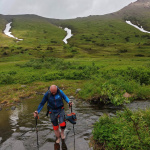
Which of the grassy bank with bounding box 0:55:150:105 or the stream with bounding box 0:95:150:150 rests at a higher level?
the grassy bank with bounding box 0:55:150:105

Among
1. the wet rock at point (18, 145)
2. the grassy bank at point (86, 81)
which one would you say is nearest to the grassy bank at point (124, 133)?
the wet rock at point (18, 145)

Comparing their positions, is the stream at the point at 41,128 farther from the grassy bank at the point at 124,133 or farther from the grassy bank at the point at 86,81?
the grassy bank at the point at 86,81

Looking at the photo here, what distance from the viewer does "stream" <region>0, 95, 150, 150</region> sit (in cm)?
953

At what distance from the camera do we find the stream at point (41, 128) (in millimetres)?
9531

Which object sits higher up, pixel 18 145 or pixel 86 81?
pixel 86 81

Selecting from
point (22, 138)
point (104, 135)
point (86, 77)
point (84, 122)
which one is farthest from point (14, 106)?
point (86, 77)

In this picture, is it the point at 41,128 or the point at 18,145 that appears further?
the point at 41,128

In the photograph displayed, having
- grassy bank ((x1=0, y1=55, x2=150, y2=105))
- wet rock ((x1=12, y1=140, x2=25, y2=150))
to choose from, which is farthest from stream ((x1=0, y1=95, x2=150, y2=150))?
grassy bank ((x1=0, y1=55, x2=150, y2=105))

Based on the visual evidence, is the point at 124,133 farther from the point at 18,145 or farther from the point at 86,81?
the point at 86,81

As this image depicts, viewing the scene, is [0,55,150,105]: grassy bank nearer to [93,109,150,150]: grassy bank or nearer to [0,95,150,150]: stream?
[0,95,150,150]: stream

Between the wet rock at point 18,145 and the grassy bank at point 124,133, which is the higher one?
the grassy bank at point 124,133

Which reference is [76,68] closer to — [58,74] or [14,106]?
[58,74]

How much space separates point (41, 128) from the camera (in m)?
11.6

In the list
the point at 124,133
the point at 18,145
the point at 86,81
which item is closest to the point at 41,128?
the point at 18,145
